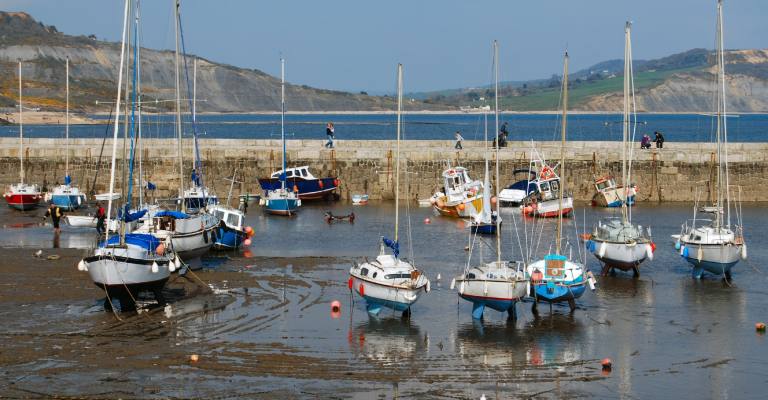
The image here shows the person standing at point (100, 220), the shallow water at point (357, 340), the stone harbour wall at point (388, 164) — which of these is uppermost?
the stone harbour wall at point (388, 164)

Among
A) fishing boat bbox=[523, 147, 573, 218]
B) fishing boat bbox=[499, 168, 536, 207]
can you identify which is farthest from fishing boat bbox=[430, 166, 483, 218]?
fishing boat bbox=[523, 147, 573, 218]

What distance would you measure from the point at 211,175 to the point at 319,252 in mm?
18844

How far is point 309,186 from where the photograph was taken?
54.0 meters

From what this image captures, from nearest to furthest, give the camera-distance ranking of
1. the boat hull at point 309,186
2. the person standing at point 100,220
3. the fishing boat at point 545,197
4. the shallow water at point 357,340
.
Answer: the shallow water at point 357,340 → the person standing at point 100,220 → the fishing boat at point 545,197 → the boat hull at point 309,186

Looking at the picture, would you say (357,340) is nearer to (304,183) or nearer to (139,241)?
(139,241)

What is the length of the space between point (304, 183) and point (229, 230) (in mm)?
16867

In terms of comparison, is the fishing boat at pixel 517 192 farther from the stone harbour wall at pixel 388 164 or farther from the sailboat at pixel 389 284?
the sailboat at pixel 389 284

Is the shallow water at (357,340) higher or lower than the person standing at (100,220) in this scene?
lower

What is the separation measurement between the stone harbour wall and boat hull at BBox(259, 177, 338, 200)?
2.84 ft

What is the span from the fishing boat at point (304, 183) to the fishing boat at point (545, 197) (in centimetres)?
1000

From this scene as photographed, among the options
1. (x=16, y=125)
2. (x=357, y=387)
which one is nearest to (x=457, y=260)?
(x=357, y=387)

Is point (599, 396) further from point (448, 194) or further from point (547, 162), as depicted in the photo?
point (547, 162)

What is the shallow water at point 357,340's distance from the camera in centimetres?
2094

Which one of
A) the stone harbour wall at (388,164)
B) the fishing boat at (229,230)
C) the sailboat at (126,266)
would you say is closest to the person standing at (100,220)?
the fishing boat at (229,230)
